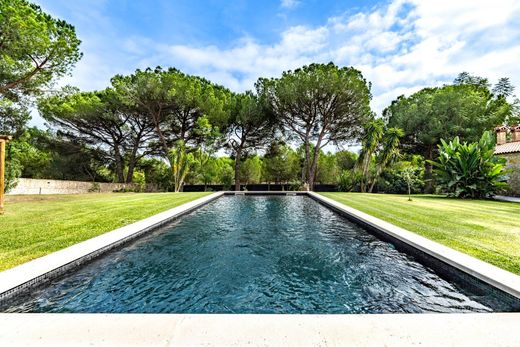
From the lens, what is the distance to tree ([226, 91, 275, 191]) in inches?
847

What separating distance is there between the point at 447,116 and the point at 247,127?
17.2 meters

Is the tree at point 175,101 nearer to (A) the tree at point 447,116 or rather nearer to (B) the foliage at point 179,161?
(B) the foliage at point 179,161

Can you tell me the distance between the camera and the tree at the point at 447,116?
18.6 m

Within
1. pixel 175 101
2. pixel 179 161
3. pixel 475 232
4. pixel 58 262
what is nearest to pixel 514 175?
pixel 475 232

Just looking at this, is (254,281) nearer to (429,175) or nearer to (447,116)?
(429,175)

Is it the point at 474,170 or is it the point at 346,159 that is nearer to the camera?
the point at 474,170

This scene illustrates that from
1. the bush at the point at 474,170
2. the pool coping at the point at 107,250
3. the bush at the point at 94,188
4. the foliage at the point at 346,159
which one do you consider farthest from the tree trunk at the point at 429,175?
the bush at the point at 94,188

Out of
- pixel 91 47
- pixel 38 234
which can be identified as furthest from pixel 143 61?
pixel 38 234

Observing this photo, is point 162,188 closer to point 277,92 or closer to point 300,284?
point 277,92

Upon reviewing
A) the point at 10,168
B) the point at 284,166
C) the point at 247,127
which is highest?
the point at 247,127

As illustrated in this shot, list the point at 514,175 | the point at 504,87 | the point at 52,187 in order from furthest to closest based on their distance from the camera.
Answer: 1. the point at 504,87
2. the point at 52,187
3. the point at 514,175

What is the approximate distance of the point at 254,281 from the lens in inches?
125
